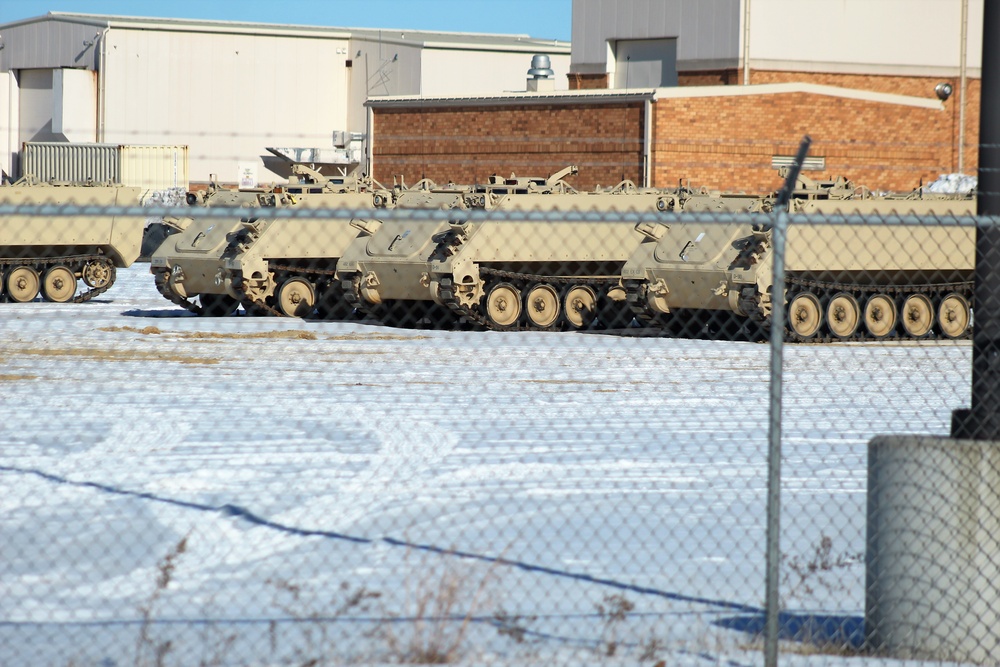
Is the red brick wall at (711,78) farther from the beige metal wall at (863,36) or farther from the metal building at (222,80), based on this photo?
the metal building at (222,80)

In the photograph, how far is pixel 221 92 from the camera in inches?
1713

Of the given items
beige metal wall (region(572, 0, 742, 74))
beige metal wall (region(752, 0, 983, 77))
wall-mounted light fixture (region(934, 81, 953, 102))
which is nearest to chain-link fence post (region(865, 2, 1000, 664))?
beige metal wall (region(572, 0, 742, 74))

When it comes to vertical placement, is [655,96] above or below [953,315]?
above

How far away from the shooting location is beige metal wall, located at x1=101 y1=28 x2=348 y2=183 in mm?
42781

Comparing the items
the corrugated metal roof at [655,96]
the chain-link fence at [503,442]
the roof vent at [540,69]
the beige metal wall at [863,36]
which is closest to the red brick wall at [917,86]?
the beige metal wall at [863,36]

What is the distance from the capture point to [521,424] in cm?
1085

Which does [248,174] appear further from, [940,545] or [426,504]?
[940,545]

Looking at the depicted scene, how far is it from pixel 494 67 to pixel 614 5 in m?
11.0

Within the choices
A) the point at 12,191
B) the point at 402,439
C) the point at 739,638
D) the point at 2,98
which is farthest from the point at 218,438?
the point at 2,98

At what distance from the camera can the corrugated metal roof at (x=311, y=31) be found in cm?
4303

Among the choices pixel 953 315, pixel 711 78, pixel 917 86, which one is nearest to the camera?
pixel 953 315

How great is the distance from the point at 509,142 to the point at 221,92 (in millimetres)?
15909

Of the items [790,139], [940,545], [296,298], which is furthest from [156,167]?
[940,545]

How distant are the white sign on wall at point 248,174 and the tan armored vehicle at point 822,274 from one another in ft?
72.1
